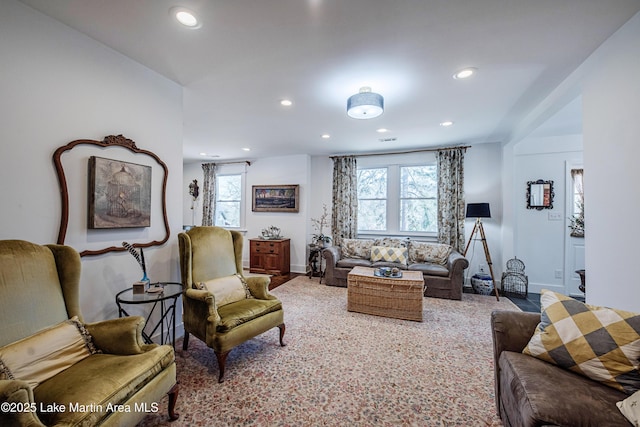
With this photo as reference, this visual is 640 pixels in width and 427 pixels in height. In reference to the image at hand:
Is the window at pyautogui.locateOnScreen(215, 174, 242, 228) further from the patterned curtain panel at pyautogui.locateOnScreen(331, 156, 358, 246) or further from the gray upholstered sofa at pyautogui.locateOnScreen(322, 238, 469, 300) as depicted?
the gray upholstered sofa at pyautogui.locateOnScreen(322, 238, 469, 300)

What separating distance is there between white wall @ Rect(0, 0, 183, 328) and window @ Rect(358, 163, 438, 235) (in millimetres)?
4028

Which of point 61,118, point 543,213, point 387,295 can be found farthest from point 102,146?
point 543,213

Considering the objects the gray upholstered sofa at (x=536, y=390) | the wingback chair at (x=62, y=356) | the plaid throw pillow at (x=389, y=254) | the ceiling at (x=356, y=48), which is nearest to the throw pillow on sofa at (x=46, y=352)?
the wingback chair at (x=62, y=356)

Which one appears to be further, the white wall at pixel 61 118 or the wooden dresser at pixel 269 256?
the wooden dresser at pixel 269 256

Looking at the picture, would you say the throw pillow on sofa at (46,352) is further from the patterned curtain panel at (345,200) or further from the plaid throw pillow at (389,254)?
the patterned curtain panel at (345,200)

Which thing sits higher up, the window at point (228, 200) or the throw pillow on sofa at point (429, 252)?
the window at point (228, 200)

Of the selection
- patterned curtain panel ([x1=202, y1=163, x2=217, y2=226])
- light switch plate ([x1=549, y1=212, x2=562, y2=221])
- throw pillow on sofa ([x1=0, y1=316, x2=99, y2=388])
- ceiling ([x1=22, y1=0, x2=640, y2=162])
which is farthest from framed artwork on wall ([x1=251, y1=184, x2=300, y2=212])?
light switch plate ([x1=549, y1=212, x2=562, y2=221])

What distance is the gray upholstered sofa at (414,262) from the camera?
403 centimetres

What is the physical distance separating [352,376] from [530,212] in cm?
417

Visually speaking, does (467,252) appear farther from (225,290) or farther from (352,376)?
(225,290)

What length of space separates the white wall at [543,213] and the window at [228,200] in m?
5.73

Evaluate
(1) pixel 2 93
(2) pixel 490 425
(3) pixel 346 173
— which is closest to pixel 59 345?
(1) pixel 2 93

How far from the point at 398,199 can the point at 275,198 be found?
274 centimetres

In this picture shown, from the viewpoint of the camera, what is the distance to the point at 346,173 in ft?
18.2
